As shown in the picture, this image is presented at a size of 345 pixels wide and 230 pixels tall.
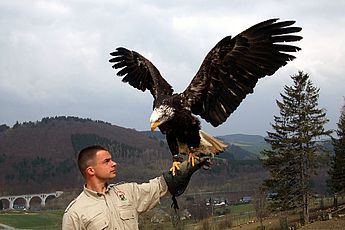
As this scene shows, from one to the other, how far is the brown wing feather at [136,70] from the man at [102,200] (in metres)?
1.55

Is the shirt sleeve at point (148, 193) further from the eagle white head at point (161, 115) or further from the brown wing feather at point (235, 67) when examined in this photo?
the brown wing feather at point (235, 67)

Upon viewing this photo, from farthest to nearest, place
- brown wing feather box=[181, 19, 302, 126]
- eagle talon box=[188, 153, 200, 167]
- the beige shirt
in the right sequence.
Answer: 1. brown wing feather box=[181, 19, 302, 126]
2. eagle talon box=[188, 153, 200, 167]
3. the beige shirt

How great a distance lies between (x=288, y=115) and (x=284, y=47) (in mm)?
26460

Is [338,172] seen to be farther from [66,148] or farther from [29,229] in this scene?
[66,148]

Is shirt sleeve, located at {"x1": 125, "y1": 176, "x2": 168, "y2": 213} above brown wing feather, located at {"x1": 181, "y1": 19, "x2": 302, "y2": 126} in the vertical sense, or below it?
below

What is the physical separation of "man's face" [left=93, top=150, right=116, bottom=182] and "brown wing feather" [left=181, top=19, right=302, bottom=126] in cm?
119

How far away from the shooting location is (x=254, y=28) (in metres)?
4.50

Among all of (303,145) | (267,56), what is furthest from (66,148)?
(267,56)

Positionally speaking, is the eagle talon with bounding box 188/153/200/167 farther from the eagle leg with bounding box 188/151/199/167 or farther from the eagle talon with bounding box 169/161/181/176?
the eagle talon with bounding box 169/161/181/176

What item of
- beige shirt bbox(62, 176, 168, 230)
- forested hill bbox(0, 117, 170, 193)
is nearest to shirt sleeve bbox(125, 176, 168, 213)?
beige shirt bbox(62, 176, 168, 230)

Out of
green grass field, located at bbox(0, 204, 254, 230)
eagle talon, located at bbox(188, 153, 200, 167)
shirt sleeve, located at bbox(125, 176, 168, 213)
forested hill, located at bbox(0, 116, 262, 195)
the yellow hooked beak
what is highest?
forested hill, located at bbox(0, 116, 262, 195)

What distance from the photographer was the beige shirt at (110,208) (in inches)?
132

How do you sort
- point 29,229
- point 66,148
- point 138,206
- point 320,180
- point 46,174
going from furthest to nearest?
point 66,148, point 46,174, point 320,180, point 29,229, point 138,206

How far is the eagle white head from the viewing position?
4.02m
